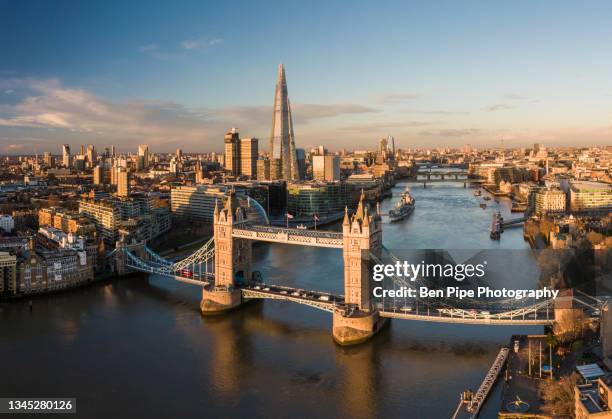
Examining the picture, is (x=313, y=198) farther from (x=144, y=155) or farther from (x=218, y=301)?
(x=144, y=155)

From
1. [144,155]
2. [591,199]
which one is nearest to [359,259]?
[591,199]

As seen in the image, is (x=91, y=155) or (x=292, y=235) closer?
(x=292, y=235)

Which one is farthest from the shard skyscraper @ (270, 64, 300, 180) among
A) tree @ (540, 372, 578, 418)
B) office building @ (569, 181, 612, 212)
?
tree @ (540, 372, 578, 418)

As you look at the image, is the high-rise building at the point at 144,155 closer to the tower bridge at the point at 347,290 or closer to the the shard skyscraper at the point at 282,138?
the the shard skyscraper at the point at 282,138

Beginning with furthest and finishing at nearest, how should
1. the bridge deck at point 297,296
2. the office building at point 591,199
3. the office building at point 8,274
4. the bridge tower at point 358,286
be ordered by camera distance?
the office building at point 591,199 < the office building at point 8,274 < the bridge deck at point 297,296 < the bridge tower at point 358,286

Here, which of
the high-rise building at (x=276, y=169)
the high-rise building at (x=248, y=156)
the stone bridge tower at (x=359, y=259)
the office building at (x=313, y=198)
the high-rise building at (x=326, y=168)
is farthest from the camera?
the high-rise building at (x=248, y=156)

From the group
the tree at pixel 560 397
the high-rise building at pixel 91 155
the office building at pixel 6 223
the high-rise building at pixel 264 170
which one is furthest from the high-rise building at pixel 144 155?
the tree at pixel 560 397

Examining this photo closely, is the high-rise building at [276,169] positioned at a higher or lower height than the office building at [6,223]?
higher
